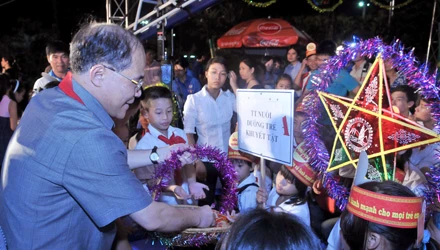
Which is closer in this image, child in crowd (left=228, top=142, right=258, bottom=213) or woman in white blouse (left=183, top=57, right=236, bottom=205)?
child in crowd (left=228, top=142, right=258, bottom=213)

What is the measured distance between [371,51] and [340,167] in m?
0.72

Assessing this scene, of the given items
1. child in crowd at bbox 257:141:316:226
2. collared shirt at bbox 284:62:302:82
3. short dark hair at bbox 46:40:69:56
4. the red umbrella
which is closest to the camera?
child in crowd at bbox 257:141:316:226

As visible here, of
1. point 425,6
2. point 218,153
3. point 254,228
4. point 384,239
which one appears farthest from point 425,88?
point 425,6

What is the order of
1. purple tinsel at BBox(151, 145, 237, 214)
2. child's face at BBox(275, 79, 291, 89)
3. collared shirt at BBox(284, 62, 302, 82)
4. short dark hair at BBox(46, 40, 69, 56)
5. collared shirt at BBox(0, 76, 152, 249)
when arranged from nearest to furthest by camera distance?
collared shirt at BBox(0, 76, 152, 249), purple tinsel at BBox(151, 145, 237, 214), short dark hair at BBox(46, 40, 69, 56), child's face at BBox(275, 79, 291, 89), collared shirt at BBox(284, 62, 302, 82)

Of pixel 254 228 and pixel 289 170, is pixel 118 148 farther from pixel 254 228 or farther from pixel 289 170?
pixel 289 170

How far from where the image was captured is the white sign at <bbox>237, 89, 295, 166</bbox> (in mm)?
2859

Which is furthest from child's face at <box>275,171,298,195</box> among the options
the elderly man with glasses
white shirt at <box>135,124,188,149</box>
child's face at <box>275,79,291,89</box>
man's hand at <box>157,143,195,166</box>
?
child's face at <box>275,79,291,89</box>

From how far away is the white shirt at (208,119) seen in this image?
4.63m

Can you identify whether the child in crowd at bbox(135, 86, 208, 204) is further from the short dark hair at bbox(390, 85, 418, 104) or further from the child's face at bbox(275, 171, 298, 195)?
the short dark hair at bbox(390, 85, 418, 104)

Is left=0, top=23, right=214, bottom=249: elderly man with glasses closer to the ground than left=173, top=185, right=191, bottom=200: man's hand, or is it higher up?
higher up

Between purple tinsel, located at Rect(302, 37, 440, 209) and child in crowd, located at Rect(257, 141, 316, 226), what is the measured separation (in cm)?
16

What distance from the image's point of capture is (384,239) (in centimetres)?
176

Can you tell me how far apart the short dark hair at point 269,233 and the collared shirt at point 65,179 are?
56 centimetres

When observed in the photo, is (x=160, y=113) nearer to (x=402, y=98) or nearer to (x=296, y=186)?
Result: (x=296, y=186)
